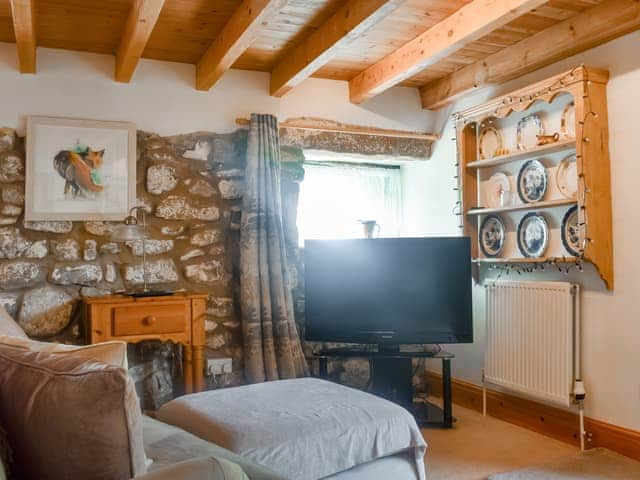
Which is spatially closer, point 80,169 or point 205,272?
point 80,169

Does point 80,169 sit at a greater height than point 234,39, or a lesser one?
lesser

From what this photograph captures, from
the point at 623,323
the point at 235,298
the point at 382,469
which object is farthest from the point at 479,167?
the point at 382,469

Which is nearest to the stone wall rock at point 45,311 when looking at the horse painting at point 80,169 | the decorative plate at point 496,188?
the horse painting at point 80,169

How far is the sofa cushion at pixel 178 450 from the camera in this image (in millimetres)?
1487

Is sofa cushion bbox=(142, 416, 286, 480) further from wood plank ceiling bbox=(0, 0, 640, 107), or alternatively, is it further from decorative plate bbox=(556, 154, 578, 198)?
decorative plate bbox=(556, 154, 578, 198)

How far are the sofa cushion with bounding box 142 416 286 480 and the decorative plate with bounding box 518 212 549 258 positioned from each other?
2.49m

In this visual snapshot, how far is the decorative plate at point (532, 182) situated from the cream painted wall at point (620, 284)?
439 mm

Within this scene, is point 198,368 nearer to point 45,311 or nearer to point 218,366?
point 218,366

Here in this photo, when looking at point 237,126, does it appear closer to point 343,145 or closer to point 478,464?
point 343,145

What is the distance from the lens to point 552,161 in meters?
3.57

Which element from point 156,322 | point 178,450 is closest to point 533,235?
point 156,322

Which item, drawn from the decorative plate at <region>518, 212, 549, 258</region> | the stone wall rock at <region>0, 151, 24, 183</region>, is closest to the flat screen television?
the decorative plate at <region>518, 212, 549, 258</region>

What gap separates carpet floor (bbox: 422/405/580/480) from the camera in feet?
9.95

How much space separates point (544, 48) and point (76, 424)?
10.6 feet
